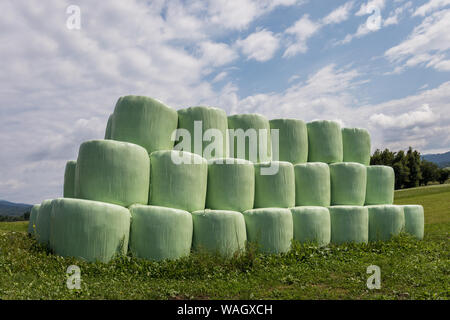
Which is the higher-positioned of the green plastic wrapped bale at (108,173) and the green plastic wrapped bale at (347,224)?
the green plastic wrapped bale at (108,173)

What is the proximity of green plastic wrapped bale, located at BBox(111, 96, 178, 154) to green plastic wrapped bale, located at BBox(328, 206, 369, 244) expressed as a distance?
14.7 ft

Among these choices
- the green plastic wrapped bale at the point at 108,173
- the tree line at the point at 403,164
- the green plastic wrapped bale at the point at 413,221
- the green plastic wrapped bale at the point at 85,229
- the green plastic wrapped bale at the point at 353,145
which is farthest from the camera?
the tree line at the point at 403,164

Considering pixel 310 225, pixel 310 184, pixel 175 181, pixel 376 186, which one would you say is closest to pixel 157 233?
pixel 175 181

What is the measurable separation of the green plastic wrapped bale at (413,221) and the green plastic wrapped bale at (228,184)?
503 centimetres

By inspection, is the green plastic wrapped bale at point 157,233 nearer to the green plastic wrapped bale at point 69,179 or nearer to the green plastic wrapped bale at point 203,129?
the green plastic wrapped bale at point 203,129

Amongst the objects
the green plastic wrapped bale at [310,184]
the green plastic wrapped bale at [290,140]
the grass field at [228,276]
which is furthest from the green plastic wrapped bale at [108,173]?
the green plastic wrapped bale at [310,184]

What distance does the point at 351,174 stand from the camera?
29.6 ft

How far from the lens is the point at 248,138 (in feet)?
27.5

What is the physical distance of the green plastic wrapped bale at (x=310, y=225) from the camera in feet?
25.3

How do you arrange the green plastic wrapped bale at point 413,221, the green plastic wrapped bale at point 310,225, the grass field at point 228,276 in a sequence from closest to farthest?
1. the grass field at point 228,276
2. the green plastic wrapped bale at point 310,225
3. the green plastic wrapped bale at point 413,221

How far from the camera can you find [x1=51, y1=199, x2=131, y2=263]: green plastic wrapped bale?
19.4 feet

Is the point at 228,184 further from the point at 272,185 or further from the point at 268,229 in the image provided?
the point at 268,229
